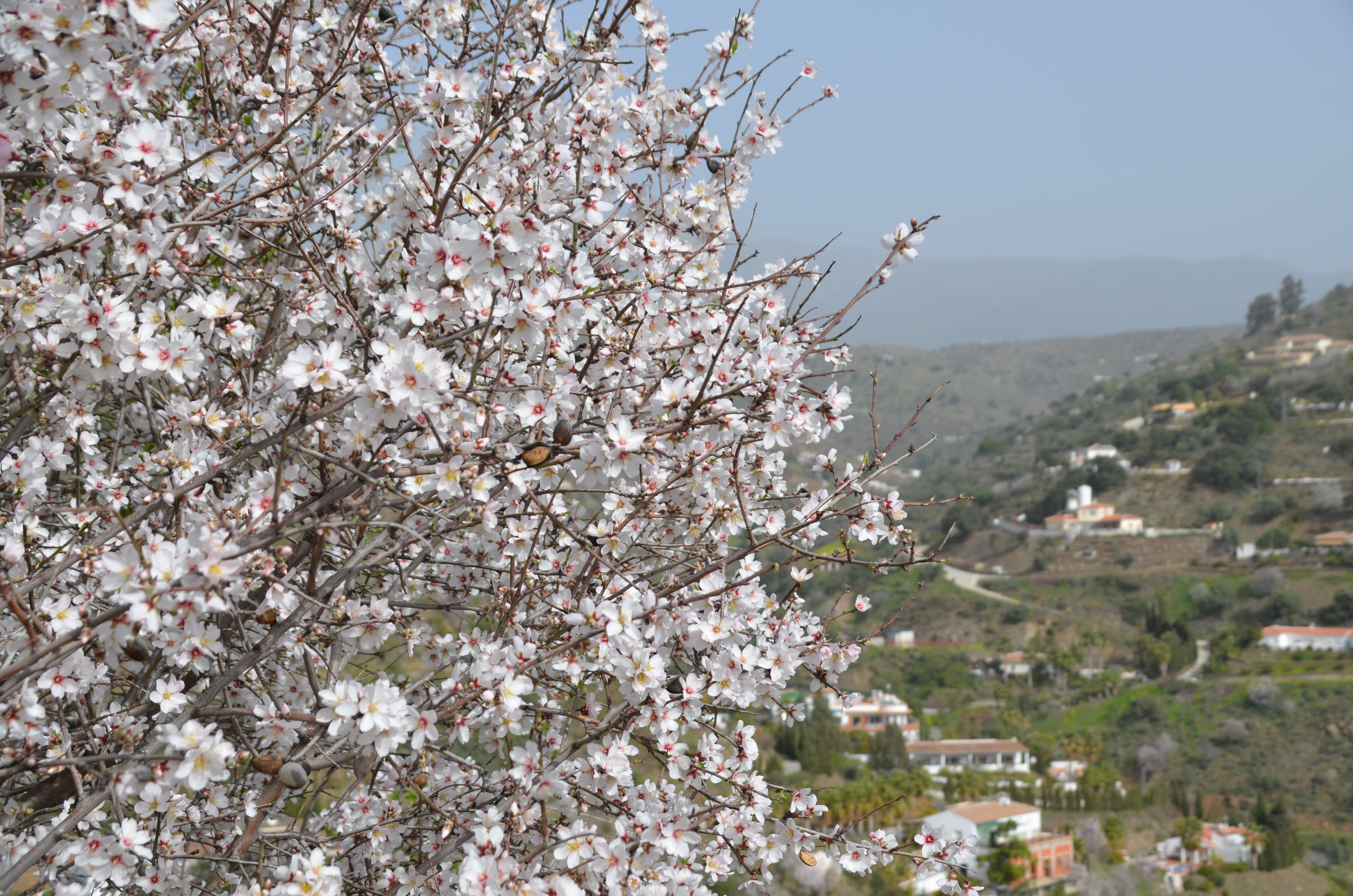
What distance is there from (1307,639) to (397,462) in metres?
57.4

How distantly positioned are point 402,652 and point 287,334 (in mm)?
1583

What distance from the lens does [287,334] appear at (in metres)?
4.11

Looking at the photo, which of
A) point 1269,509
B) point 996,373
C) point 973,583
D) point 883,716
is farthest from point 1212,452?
point 996,373

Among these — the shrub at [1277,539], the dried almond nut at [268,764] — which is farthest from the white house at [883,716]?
the dried almond nut at [268,764]

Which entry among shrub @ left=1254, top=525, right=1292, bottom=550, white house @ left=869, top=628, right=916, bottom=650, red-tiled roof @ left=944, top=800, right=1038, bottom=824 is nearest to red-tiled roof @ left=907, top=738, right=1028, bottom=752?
red-tiled roof @ left=944, top=800, right=1038, bottom=824

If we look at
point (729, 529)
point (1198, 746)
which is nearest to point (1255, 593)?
point (1198, 746)

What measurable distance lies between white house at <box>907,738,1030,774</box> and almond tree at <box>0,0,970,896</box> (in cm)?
4451

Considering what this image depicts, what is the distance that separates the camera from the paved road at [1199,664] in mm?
47969

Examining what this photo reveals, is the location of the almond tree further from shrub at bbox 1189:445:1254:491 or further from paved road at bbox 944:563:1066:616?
shrub at bbox 1189:445:1254:491

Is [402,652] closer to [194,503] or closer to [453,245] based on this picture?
[194,503]

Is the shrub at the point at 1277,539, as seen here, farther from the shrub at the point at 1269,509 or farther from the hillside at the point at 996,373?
the hillside at the point at 996,373

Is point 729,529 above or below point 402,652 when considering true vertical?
above

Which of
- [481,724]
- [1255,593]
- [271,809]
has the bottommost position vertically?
[1255,593]

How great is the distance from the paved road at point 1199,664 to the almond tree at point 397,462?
173 feet
